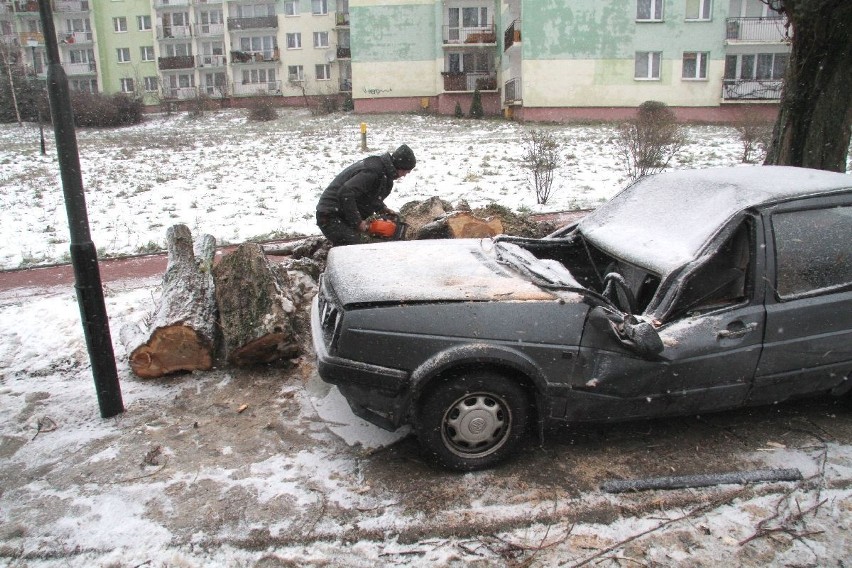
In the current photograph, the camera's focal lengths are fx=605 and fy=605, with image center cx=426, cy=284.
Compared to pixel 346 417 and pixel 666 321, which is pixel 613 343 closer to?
pixel 666 321

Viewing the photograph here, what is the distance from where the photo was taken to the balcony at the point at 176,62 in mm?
48812

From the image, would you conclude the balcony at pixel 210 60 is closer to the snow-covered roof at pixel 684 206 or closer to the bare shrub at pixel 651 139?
the bare shrub at pixel 651 139

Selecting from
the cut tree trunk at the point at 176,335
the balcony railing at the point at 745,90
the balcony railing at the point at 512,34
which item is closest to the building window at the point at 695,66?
the balcony railing at the point at 745,90

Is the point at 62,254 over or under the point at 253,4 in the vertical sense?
under

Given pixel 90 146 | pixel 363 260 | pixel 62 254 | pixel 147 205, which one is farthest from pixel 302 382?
pixel 90 146

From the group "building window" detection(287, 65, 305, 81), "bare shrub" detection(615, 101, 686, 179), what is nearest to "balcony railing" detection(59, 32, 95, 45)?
"building window" detection(287, 65, 305, 81)

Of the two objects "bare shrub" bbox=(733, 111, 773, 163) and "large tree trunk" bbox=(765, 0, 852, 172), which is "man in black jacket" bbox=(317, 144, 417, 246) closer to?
"large tree trunk" bbox=(765, 0, 852, 172)

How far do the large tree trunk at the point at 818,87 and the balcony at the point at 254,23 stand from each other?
45.9 m

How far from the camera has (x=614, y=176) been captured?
13625 mm

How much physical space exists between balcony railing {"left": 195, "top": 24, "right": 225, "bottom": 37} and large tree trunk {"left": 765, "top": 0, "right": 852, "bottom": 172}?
50721 mm

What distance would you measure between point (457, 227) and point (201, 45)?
50928 mm

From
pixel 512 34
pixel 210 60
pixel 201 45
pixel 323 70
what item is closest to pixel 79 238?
pixel 512 34

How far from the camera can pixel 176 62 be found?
48.8m

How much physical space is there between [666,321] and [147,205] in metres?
10.9
